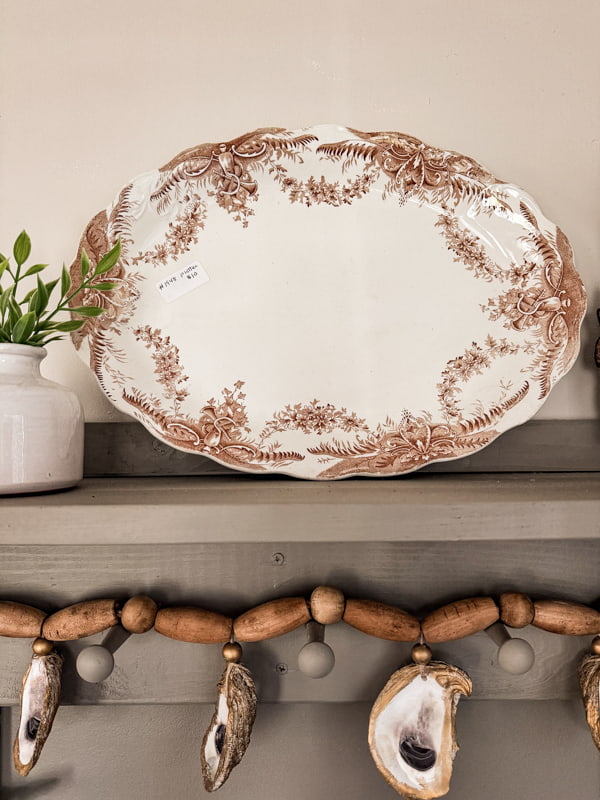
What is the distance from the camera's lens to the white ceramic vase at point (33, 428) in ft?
1.61

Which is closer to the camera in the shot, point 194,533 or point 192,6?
point 194,533

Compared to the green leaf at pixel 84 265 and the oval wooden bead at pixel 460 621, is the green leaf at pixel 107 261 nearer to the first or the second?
the green leaf at pixel 84 265

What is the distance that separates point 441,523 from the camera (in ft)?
1.44

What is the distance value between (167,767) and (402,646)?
0.31m

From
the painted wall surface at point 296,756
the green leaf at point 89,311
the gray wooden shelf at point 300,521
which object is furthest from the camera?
the painted wall surface at point 296,756

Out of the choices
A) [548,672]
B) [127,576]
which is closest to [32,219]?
[127,576]

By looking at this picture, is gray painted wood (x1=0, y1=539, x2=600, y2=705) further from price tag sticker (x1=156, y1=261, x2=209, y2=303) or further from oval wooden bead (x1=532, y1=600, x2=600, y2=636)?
price tag sticker (x1=156, y1=261, x2=209, y2=303)

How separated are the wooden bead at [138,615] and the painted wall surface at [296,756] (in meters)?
0.16

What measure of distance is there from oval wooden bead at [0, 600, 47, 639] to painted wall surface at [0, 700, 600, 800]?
149 millimetres

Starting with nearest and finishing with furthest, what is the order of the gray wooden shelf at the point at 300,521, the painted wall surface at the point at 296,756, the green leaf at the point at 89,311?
the gray wooden shelf at the point at 300,521, the green leaf at the point at 89,311, the painted wall surface at the point at 296,756

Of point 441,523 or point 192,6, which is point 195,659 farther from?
point 192,6

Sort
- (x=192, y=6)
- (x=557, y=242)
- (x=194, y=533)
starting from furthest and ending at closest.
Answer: (x=192, y=6)
(x=557, y=242)
(x=194, y=533)

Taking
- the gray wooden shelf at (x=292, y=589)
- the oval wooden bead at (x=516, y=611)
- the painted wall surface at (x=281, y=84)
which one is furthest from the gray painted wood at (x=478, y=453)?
the painted wall surface at (x=281, y=84)

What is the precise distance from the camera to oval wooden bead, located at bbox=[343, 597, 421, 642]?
584 millimetres
